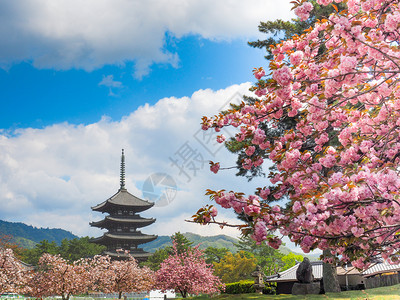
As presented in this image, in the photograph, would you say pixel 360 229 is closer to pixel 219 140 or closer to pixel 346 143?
pixel 346 143

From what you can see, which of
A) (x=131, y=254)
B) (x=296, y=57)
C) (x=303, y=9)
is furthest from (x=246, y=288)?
A: (x=131, y=254)

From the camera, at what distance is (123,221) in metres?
40.7

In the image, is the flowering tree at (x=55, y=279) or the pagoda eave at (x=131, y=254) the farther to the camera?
the pagoda eave at (x=131, y=254)

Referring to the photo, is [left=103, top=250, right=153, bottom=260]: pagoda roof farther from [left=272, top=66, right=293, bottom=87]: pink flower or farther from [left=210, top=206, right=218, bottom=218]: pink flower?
[left=272, top=66, right=293, bottom=87]: pink flower

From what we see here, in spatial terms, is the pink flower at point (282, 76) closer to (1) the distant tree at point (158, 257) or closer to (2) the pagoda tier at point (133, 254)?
(2) the pagoda tier at point (133, 254)

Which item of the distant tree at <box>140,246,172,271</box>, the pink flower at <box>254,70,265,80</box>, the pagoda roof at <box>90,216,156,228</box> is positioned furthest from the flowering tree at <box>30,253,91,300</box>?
the distant tree at <box>140,246,172,271</box>

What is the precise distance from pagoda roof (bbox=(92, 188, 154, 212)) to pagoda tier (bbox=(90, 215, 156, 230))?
4.38 ft

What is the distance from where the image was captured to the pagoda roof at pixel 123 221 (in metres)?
40.5

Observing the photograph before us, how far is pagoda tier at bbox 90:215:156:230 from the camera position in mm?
40688

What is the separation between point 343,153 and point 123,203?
39.3 metres

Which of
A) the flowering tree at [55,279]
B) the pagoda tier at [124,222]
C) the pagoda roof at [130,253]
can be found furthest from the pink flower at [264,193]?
the pagoda tier at [124,222]

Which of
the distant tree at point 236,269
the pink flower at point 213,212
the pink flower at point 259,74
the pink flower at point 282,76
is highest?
the pink flower at point 259,74

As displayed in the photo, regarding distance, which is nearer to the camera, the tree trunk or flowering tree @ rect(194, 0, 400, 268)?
flowering tree @ rect(194, 0, 400, 268)

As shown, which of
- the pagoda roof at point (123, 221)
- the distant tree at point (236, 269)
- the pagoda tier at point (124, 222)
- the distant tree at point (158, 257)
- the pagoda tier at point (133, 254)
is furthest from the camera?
the distant tree at point (158, 257)
